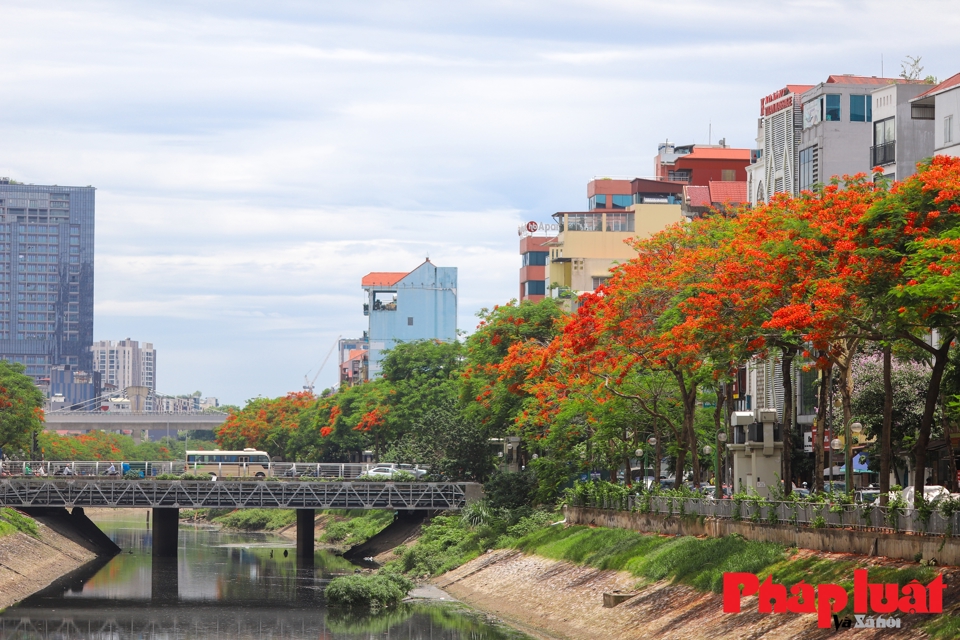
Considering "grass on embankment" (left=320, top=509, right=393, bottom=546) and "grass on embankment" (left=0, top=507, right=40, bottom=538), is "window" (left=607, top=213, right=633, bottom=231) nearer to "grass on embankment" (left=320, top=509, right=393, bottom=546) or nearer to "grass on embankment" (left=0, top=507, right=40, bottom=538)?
"grass on embankment" (left=320, top=509, right=393, bottom=546)

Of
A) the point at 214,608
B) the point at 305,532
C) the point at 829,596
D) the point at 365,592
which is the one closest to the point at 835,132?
the point at 365,592

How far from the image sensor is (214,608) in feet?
212

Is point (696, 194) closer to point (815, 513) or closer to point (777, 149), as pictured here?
point (777, 149)

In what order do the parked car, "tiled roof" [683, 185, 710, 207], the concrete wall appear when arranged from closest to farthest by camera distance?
the concrete wall < the parked car < "tiled roof" [683, 185, 710, 207]

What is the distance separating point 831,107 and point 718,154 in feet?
176

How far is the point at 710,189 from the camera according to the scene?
121m

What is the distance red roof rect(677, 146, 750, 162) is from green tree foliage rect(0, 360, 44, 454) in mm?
65587

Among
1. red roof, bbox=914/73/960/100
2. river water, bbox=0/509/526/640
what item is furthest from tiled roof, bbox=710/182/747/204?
red roof, bbox=914/73/960/100

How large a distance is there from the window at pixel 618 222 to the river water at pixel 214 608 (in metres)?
46.3

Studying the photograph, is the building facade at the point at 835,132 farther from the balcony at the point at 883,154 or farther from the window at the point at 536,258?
the window at the point at 536,258

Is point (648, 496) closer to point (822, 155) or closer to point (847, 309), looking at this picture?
point (847, 309)

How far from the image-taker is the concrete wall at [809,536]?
111 feet

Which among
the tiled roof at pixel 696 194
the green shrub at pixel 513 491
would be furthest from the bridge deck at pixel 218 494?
the tiled roof at pixel 696 194

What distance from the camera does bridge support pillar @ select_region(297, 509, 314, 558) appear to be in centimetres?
9606
